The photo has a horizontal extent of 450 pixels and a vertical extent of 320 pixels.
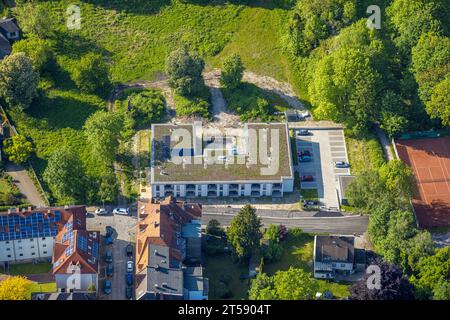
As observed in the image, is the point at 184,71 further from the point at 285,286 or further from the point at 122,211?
the point at 285,286

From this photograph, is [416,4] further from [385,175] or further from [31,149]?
[31,149]

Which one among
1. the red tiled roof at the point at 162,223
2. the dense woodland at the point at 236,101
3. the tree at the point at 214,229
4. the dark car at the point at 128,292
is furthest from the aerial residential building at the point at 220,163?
the dark car at the point at 128,292

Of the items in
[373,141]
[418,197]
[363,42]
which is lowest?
[418,197]

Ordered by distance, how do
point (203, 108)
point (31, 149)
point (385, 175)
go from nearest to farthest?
point (385, 175) → point (31, 149) → point (203, 108)

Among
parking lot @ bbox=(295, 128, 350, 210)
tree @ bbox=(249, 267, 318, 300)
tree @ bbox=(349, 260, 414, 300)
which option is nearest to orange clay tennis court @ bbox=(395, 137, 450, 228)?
parking lot @ bbox=(295, 128, 350, 210)

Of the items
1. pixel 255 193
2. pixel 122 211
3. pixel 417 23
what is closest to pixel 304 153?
pixel 255 193

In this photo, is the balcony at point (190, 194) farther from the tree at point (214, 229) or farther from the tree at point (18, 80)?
the tree at point (18, 80)

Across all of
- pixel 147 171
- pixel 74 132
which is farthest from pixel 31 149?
pixel 147 171
